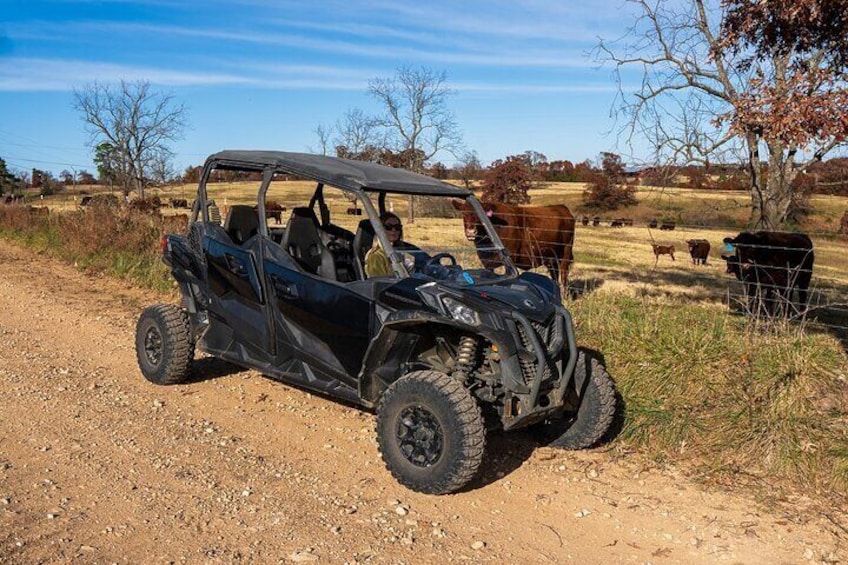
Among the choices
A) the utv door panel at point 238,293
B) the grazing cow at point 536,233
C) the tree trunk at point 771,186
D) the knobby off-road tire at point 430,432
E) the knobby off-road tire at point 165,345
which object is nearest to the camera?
the knobby off-road tire at point 430,432

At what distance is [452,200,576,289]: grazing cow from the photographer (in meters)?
12.9

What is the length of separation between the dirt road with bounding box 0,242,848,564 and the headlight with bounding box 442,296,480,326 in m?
1.16

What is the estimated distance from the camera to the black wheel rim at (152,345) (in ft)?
22.7

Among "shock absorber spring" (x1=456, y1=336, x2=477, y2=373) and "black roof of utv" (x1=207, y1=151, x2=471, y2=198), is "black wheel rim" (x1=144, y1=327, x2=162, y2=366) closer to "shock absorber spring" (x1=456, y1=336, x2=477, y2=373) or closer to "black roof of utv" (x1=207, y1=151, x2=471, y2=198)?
"black roof of utv" (x1=207, y1=151, x2=471, y2=198)

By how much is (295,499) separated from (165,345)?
109 inches

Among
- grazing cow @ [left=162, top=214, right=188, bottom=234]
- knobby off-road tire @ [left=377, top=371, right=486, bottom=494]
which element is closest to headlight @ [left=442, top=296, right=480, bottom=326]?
knobby off-road tire @ [left=377, top=371, right=486, bottom=494]

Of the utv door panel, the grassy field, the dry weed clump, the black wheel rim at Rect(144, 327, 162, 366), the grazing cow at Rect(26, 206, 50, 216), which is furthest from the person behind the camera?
the grazing cow at Rect(26, 206, 50, 216)

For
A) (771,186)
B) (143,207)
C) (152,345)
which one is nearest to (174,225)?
(143,207)

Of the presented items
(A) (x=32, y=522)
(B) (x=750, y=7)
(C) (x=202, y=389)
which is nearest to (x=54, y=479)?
(A) (x=32, y=522)

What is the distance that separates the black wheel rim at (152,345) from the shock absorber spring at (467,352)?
11.2ft

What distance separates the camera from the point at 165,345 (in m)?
6.69

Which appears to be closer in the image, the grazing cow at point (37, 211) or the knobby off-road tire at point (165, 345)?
the knobby off-road tire at point (165, 345)

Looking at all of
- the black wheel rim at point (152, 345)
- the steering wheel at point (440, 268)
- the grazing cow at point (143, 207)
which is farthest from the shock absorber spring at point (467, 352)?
the grazing cow at point (143, 207)

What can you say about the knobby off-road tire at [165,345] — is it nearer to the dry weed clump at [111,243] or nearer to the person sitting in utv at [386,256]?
the person sitting in utv at [386,256]
